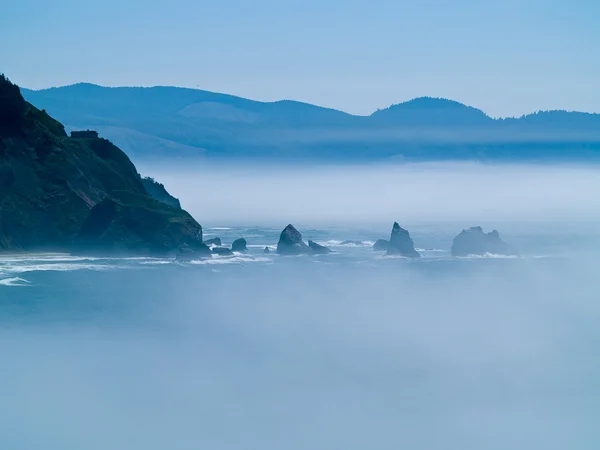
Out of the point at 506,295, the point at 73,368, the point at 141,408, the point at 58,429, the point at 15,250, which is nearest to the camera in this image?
the point at 58,429

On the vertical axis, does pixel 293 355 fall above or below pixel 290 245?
below

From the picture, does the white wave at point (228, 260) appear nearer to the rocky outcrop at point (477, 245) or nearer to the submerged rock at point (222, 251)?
the submerged rock at point (222, 251)

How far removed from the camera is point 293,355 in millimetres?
55750

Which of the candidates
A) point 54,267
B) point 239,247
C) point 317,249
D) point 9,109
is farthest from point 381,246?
point 9,109

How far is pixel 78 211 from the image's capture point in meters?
101

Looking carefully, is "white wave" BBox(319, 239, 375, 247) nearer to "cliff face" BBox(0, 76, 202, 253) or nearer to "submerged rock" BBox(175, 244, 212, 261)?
"submerged rock" BBox(175, 244, 212, 261)

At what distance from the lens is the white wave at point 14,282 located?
7801 centimetres

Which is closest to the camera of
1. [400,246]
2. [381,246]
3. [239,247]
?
[400,246]

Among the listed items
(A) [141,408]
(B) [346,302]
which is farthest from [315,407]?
(B) [346,302]

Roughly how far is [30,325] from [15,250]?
3638 cm

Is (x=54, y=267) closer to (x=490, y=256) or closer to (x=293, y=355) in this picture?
(x=293, y=355)

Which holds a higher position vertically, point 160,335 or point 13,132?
point 13,132

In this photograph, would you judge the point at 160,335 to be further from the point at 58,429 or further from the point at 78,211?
the point at 78,211

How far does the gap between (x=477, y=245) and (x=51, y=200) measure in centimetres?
4597
